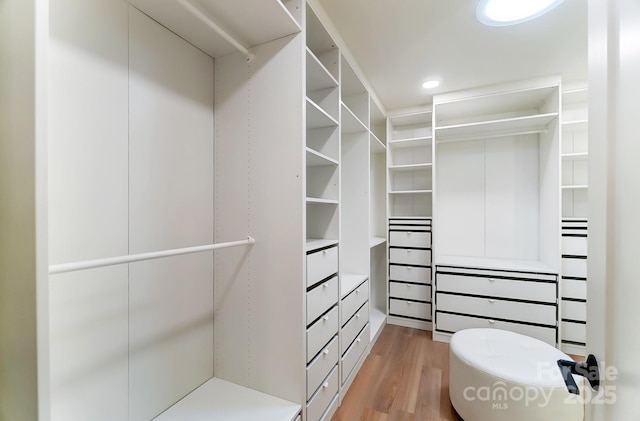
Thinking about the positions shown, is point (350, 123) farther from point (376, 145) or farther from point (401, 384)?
point (401, 384)

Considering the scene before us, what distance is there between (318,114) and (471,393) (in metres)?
1.86

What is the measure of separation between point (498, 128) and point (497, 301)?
165 centimetres

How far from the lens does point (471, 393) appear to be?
5.13 ft

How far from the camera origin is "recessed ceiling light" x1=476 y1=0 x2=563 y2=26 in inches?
59.6

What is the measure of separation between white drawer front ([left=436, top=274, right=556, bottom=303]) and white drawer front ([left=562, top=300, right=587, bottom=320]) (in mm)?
236

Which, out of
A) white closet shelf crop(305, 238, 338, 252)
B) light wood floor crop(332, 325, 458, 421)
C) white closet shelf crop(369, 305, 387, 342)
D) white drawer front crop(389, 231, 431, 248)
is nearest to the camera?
white closet shelf crop(305, 238, 338, 252)

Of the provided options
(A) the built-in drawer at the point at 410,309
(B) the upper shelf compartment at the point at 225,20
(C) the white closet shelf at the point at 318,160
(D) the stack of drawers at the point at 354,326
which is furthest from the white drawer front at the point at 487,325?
(B) the upper shelf compartment at the point at 225,20

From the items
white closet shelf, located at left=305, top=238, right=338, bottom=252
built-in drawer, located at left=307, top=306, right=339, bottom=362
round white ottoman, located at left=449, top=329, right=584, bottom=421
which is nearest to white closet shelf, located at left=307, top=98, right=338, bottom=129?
white closet shelf, located at left=305, top=238, right=338, bottom=252

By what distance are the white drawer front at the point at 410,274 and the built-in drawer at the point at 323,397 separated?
4.70 ft

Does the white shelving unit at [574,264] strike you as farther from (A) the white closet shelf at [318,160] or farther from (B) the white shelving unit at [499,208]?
(A) the white closet shelf at [318,160]

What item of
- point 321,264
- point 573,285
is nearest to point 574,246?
point 573,285

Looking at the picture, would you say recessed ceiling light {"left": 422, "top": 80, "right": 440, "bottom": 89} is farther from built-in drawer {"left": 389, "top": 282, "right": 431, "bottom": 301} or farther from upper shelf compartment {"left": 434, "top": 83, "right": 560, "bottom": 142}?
built-in drawer {"left": 389, "top": 282, "right": 431, "bottom": 301}

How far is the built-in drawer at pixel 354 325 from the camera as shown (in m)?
1.88

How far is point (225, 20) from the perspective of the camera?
4.05 ft
